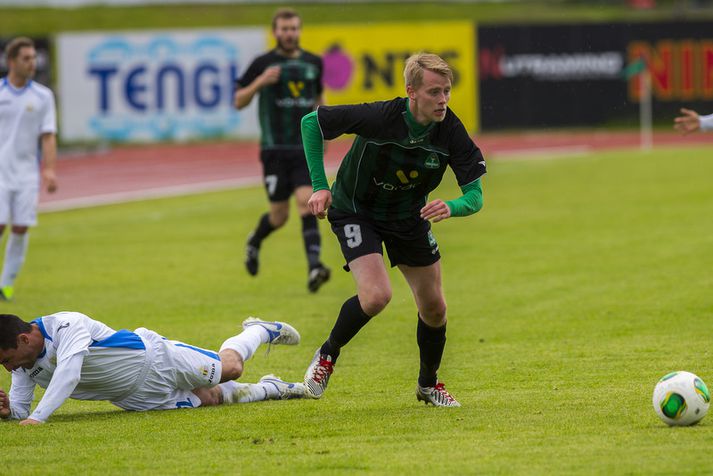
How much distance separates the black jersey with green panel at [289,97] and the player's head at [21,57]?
6.91 ft

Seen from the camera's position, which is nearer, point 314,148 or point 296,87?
point 314,148

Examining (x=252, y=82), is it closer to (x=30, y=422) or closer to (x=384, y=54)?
(x=30, y=422)

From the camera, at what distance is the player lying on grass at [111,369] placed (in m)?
7.12

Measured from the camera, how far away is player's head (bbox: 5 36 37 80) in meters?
12.5

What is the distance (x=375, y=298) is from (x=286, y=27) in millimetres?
5998

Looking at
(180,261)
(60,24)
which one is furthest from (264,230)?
(60,24)

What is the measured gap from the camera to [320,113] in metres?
7.50

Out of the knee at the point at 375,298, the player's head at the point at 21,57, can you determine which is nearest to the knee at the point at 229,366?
the knee at the point at 375,298

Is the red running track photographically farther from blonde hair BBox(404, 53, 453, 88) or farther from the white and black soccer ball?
the white and black soccer ball

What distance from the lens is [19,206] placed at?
13203mm

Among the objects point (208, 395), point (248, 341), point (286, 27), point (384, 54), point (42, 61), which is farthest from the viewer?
point (384, 54)

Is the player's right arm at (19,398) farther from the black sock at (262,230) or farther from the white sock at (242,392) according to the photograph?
the black sock at (262,230)

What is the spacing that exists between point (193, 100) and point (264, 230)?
2227cm

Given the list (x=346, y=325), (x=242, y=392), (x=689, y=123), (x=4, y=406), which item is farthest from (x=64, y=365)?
(x=689, y=123)
